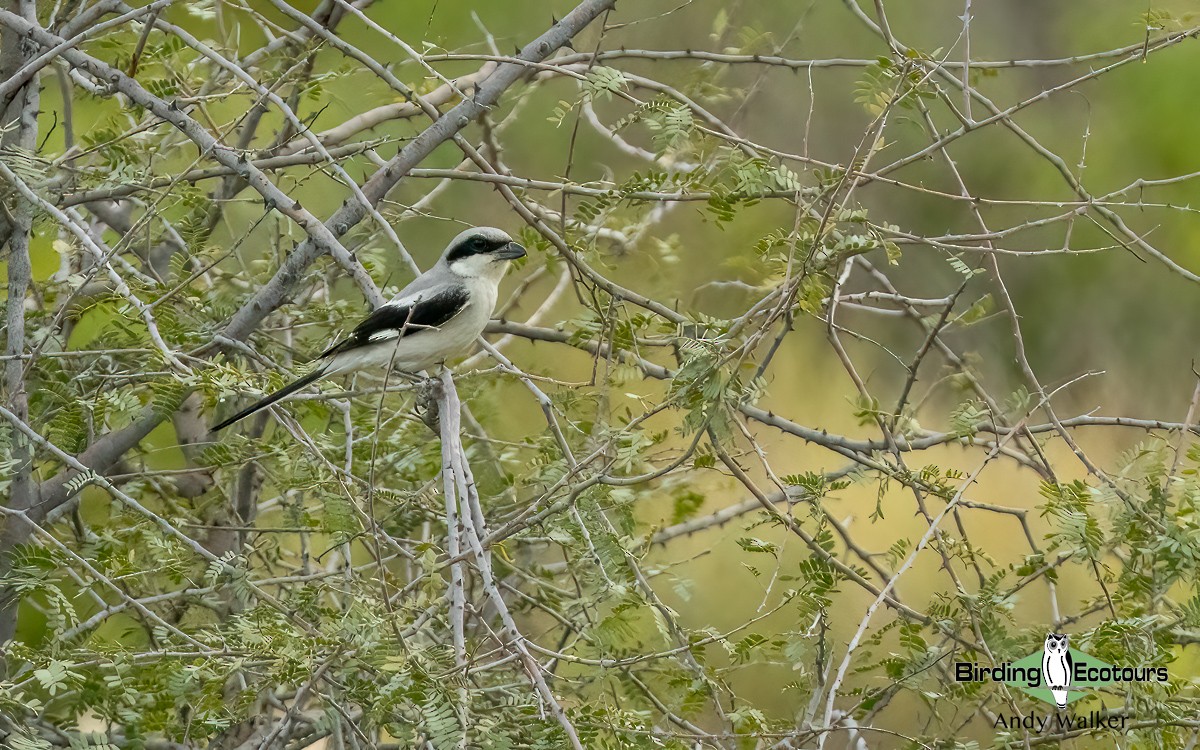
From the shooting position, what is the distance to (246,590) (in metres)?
3.06

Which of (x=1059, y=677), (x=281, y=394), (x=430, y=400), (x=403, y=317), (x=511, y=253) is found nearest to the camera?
(x=1059, y=677)

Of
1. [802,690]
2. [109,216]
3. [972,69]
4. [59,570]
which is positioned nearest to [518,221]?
[109,216]

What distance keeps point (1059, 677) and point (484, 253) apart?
249 cm

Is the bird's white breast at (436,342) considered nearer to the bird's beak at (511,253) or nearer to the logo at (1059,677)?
the bird's beak at (511,253)

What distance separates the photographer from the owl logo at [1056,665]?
2709 millimetres

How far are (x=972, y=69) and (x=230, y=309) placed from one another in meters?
2.55

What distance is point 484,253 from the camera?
440 cm

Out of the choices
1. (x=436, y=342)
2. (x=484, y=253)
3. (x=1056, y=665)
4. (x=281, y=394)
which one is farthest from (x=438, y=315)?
(x=1056, y=665)

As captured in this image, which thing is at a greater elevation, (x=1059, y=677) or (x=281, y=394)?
(x=281, y=394)

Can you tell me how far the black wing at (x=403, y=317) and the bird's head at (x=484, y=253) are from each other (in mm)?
156

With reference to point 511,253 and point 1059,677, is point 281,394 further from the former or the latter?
point 1059,677

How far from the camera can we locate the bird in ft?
12.9

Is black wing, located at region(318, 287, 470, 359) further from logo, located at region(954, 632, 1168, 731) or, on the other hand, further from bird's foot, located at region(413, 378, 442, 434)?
logo, located at region(954, 632, 1168, 731)

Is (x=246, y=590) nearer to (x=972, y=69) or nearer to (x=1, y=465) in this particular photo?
(x=1, y=465)
